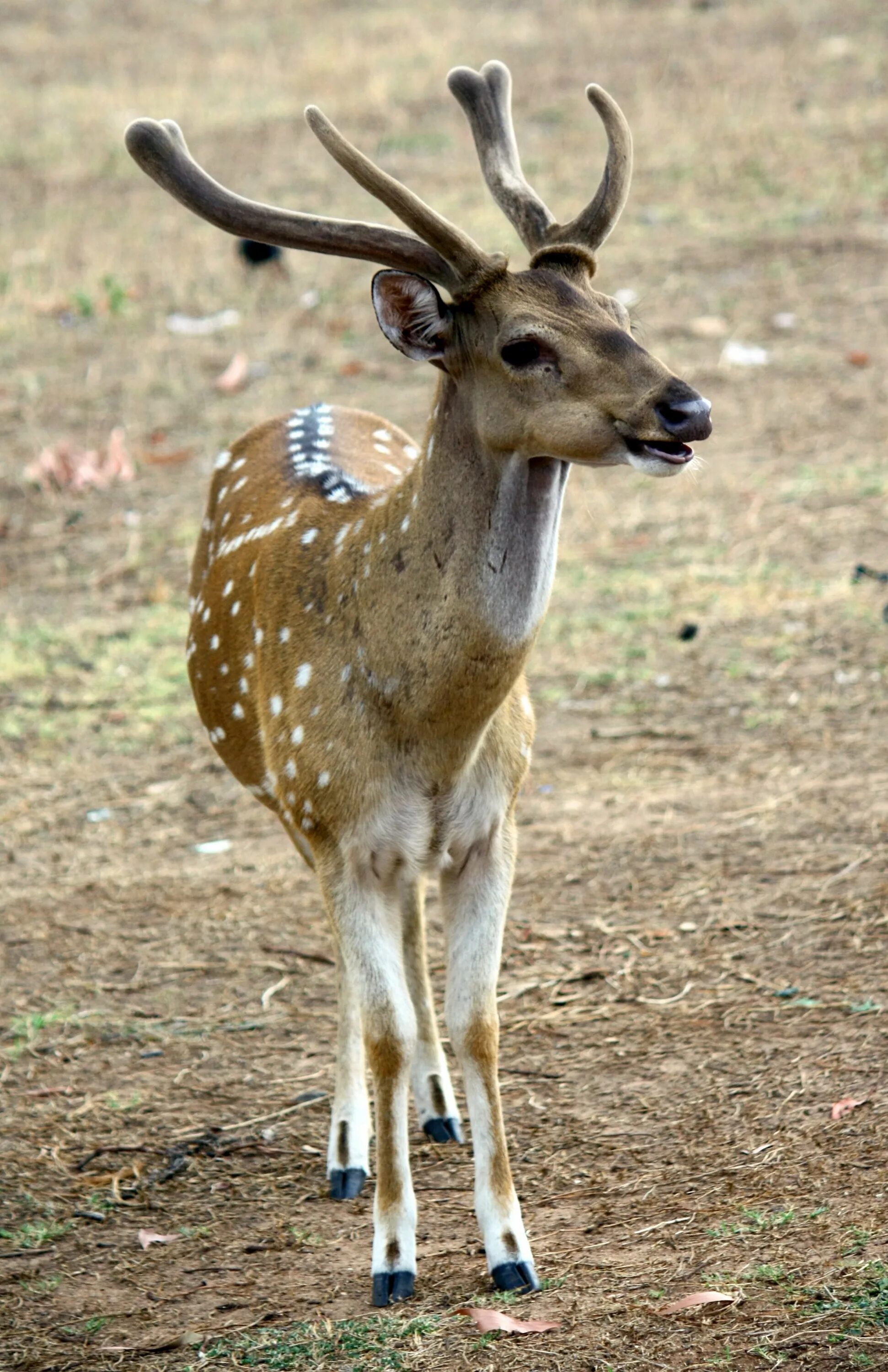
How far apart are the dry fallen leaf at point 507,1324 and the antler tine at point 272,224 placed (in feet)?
7.05

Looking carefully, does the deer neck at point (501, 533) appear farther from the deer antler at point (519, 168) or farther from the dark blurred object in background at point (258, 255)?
the dark blurred object in background at point (258, 255)

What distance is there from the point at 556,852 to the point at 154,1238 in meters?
2.18

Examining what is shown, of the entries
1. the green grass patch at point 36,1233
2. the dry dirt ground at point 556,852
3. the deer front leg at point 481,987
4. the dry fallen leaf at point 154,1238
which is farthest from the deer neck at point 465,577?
the green grass patch at point 36,1233

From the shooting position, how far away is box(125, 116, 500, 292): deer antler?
366 cm

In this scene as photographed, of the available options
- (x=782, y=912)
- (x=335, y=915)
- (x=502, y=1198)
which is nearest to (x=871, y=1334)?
(x=502, y=1198)

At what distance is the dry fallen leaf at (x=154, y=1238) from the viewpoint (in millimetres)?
4223

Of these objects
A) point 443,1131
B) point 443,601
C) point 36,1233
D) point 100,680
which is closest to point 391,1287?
point 443,1131

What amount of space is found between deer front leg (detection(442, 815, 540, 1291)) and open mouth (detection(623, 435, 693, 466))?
102 centimetres

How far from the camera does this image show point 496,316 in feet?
12.0

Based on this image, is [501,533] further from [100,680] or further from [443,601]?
[100,680]

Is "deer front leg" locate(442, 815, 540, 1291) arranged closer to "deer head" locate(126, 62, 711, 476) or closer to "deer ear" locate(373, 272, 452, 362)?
"deer head" locate(126, 62, 711, 476)

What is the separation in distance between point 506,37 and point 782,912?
13.3 m

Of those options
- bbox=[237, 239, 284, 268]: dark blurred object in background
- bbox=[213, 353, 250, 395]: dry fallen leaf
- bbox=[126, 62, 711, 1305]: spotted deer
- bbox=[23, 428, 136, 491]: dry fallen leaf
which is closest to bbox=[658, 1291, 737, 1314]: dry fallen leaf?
bbox=[126, 62, 711, 1305]: spotted deer

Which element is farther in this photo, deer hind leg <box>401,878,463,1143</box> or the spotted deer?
deer hind leg <box>401,878,463,1143</box>
